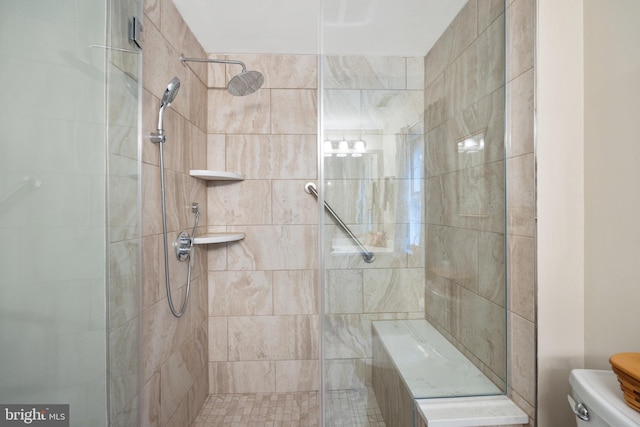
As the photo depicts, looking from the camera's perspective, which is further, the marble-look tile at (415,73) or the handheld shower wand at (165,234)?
the handheld shower wand at (165,234)

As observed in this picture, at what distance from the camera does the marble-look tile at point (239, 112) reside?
191 centimetres

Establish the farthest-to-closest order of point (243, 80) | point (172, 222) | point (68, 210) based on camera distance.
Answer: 1. point (243, 80)
2. point (172, 222)
3. point (68, 210)

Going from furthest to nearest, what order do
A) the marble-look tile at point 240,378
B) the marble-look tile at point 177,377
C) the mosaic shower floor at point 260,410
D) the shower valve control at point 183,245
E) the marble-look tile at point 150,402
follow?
the marble-look tile at point 240,378 < the mosaic shower floor at point 260,410 < the shower valve control at point 183,245 < the marble-look tile at point 177,377 < the marble-look tile at point 150,402

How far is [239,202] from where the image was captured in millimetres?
1919

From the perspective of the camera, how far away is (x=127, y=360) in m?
0.96

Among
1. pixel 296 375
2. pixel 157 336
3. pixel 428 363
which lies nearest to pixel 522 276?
pixel 428 363

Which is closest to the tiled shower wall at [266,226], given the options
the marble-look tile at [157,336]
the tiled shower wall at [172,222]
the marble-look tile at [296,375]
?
the marble-look tile at [296,375]

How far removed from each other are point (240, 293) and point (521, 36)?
193cm

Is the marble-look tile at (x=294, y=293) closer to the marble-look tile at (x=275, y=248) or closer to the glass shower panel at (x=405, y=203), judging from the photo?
the marble-look tile at (x=275, y=248)

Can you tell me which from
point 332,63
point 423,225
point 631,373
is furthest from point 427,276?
point 332,63

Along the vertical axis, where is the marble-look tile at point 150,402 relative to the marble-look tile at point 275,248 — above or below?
below

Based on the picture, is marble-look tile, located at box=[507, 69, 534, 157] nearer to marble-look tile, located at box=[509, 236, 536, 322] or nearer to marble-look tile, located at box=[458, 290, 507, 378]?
marble-look tile, located at box=[509, 236, 536, 322]

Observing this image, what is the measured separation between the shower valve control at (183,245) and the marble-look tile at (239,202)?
0.42 m

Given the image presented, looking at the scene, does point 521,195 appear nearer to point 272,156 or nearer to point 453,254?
point 453,254
